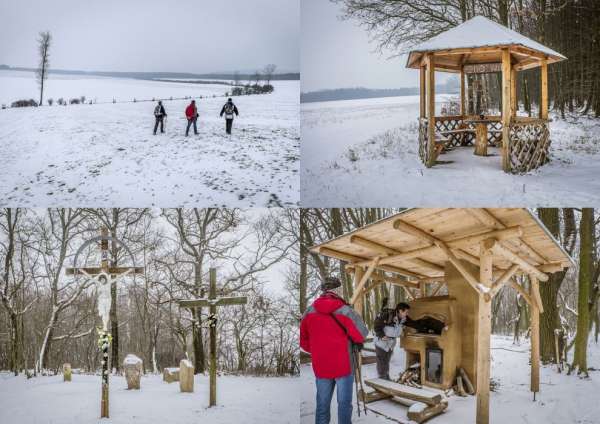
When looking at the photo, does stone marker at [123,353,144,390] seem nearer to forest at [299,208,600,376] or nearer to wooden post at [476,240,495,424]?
forest at [299,208,600,376]

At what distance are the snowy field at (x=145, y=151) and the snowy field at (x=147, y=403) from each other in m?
3.26

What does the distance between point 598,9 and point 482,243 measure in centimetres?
865

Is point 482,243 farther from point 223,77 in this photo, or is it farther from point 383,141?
point 223,77

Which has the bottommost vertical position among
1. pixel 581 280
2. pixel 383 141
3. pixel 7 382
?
pixel 7 382

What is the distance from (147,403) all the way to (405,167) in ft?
19.2

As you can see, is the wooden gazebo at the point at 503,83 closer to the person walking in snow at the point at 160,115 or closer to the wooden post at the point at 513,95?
the wooden post at the point at 513,95

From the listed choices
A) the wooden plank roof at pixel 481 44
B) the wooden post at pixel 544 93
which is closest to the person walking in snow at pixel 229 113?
the wooden plank roof at pixel 481 44

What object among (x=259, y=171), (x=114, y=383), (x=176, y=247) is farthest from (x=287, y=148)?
(x=114, y=383)

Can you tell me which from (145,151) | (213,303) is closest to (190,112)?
(145,151)

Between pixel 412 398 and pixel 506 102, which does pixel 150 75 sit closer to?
pixel 506 102

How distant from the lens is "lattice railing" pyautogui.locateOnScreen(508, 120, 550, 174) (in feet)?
26.5

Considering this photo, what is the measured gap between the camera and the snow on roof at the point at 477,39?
7633 millimetres

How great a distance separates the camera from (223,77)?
11.2 m

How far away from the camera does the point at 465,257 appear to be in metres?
5.51
